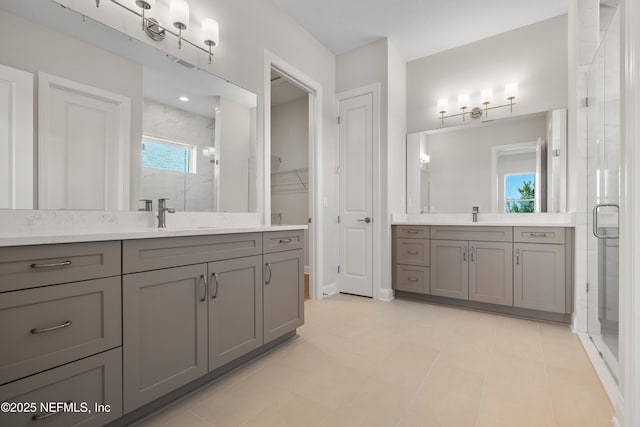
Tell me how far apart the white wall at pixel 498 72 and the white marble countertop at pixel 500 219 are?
3.53 ft

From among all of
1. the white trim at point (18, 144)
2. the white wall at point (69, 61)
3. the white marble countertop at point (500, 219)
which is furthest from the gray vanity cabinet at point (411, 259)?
the white trim at point (18, 144)

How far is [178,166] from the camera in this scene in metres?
2.02

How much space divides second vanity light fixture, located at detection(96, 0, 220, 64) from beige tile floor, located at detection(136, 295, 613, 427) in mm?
2121

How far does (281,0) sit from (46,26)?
1987 mm

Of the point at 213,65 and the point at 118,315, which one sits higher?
the point at 213,65

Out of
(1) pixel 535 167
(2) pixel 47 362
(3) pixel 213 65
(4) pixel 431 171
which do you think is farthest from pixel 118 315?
(1) pixel 535 167

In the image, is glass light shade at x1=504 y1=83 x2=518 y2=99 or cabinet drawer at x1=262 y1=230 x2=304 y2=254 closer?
cabinet drawer at x1=262 y1=230 x2=304 y2=254

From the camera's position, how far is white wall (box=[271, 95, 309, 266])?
4859 millimetres

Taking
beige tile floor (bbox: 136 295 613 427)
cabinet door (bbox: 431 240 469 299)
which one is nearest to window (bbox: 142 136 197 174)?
beige tile floor (bbox: 136 295 613 427)

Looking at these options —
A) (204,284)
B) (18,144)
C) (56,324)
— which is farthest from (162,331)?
(18,144)

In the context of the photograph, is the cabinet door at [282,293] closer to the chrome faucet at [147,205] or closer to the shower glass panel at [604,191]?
the chrome faucet at [147,205]

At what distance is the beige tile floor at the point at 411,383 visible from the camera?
1.40 m

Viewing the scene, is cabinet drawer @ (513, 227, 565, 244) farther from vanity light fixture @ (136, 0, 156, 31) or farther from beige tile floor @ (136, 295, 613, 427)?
vanity light fixture @ (136, 0, 156, 31)

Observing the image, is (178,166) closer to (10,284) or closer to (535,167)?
(10,284)
